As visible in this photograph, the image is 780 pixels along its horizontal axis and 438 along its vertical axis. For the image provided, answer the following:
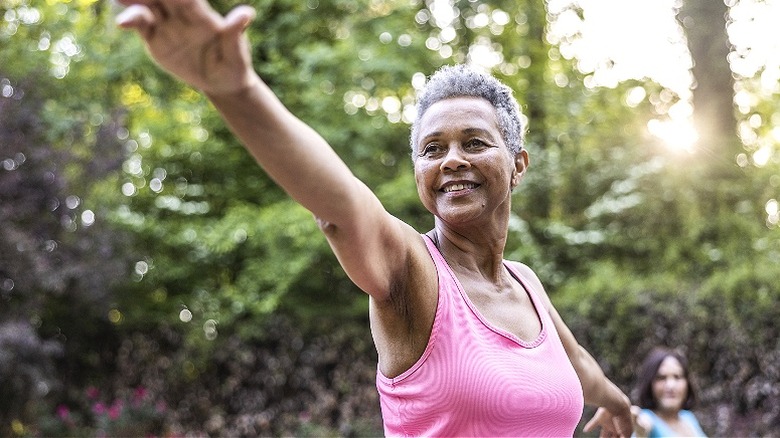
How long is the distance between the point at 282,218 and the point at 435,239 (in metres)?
5.78

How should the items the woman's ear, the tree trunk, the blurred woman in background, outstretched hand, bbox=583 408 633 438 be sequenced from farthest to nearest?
1. the tree trunk
2. the blurred woman in background
3. outstretched hand, bbox=583 408 633 438
4. the woman's ear

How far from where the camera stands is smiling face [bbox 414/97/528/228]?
1.74 m

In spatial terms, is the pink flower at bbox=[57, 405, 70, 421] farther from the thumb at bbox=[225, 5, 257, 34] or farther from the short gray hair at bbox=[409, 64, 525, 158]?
the thumb at bbox=[225, 5, 257, 34]

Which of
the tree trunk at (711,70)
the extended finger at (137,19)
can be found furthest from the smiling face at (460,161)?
the tree trunk at (711,70)

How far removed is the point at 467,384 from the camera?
158cm

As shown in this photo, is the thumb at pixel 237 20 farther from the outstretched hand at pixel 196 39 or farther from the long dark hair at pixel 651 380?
the long dark hair at pixel 651 380

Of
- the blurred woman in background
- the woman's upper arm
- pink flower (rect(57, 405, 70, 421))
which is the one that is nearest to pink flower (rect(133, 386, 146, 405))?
pink flower (rect(57, 405, 70, 421))

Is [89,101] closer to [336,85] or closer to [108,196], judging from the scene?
[108,196]

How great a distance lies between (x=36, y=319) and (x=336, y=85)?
11.3ft

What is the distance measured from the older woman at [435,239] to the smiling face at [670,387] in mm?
3424

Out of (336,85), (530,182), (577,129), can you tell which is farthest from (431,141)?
(577,129)

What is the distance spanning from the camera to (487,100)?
184cm

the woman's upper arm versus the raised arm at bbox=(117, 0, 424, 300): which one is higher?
the raised arm at bbox=(117, 0, 424, 300)

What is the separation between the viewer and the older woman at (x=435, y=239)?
108 cm
